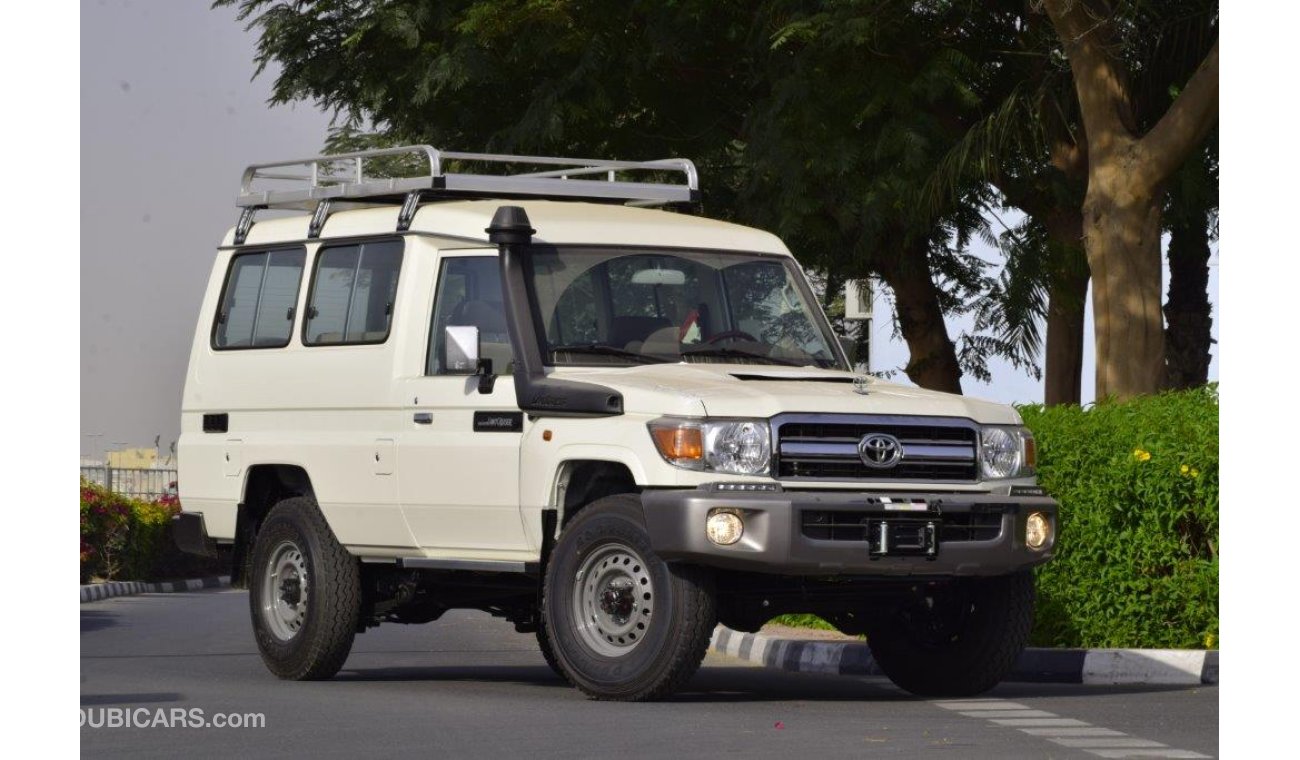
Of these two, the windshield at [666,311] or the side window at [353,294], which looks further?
the side window at [353,294]

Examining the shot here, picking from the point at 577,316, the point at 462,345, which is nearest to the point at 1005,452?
the point at 577,316

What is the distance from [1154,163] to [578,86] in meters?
7.26

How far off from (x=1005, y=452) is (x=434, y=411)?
3.05 metres

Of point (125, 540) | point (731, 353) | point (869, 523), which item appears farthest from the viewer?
point (125, 540)

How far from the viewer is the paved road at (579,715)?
32.7ft

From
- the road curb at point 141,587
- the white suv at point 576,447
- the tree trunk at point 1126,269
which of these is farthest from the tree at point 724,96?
the white suv at point 576,447

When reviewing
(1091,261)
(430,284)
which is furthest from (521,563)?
(1091,261)

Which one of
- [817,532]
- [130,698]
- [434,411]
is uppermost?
[434,411]

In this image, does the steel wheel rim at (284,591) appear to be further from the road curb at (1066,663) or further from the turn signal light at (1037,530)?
the turn signal light at (1037,530)

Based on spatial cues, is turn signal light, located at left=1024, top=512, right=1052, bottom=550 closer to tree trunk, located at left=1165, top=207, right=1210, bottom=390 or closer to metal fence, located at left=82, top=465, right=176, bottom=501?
tree trunk, located at left=1165, top=207, right=1210, bottom=390

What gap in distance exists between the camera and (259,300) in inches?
570

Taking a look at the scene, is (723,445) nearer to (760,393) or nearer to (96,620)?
(760,393)

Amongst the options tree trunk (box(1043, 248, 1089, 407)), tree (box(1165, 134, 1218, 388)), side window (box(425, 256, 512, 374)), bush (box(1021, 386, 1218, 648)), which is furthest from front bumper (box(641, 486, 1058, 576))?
tree (box(1165, 134, 1218, 388))

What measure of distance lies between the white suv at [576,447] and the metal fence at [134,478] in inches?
1018
